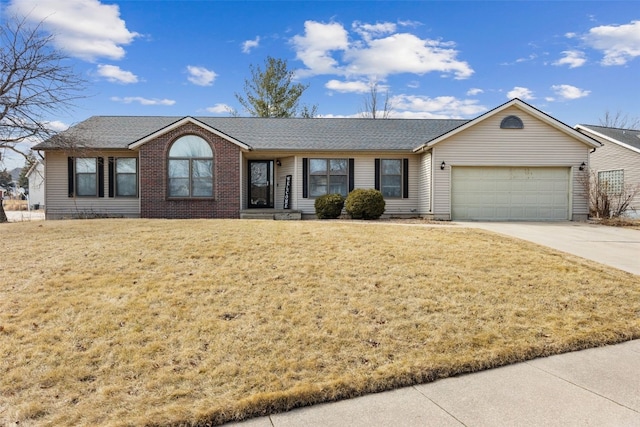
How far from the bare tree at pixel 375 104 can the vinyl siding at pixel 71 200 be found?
81.0ft

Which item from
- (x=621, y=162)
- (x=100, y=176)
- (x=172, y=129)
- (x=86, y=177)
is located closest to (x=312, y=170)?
(x=172, y=129)

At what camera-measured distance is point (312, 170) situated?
16.8 meters

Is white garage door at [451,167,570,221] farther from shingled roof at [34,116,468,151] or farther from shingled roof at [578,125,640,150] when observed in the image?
shingled roof at [578,125,640,150]

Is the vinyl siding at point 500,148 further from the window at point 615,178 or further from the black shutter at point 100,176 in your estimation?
the black shutter at point 100,176

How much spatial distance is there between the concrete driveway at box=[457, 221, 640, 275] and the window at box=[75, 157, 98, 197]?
1498cm

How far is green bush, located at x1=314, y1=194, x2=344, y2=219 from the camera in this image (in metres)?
15.2

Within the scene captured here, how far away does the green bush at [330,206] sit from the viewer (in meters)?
15.2

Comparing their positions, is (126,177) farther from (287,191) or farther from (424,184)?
(424,184)

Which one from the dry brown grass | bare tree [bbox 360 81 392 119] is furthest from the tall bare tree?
the dry brown grass

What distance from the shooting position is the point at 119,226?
977cm

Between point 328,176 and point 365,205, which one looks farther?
point 328,176

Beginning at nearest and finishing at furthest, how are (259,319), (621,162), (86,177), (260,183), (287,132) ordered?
(259,319) → (86,177) → (260,183) → (287,132) → (621,162)

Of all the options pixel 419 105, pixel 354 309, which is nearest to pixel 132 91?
pixel 354 309

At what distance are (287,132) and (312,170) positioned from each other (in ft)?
9.32
